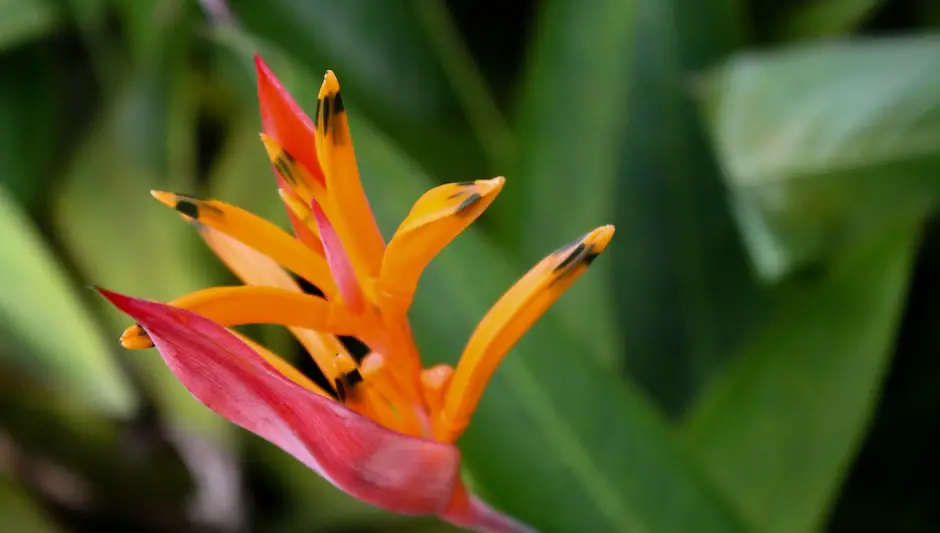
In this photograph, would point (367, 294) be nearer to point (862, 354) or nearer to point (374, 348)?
point (374, 348)

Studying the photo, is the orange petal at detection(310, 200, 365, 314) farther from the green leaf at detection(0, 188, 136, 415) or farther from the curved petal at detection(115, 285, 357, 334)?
the green leaf at detection(0, 188, 136, 415)

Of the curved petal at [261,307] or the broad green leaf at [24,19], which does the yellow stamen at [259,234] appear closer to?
the curved petal at [261,307]

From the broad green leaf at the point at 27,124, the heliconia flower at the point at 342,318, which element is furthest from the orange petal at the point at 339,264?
the broad green leaf at the point at 27,124

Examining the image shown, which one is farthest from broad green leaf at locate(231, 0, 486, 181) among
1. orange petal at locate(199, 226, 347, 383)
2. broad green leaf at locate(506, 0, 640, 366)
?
orange petal at locate(199, 226, 347, 383)

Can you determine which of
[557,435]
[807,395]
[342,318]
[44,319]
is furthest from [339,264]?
[44,319]

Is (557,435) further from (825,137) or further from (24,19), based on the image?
(24,19)

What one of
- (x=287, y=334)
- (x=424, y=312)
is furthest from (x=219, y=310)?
(x=287, y=334)
